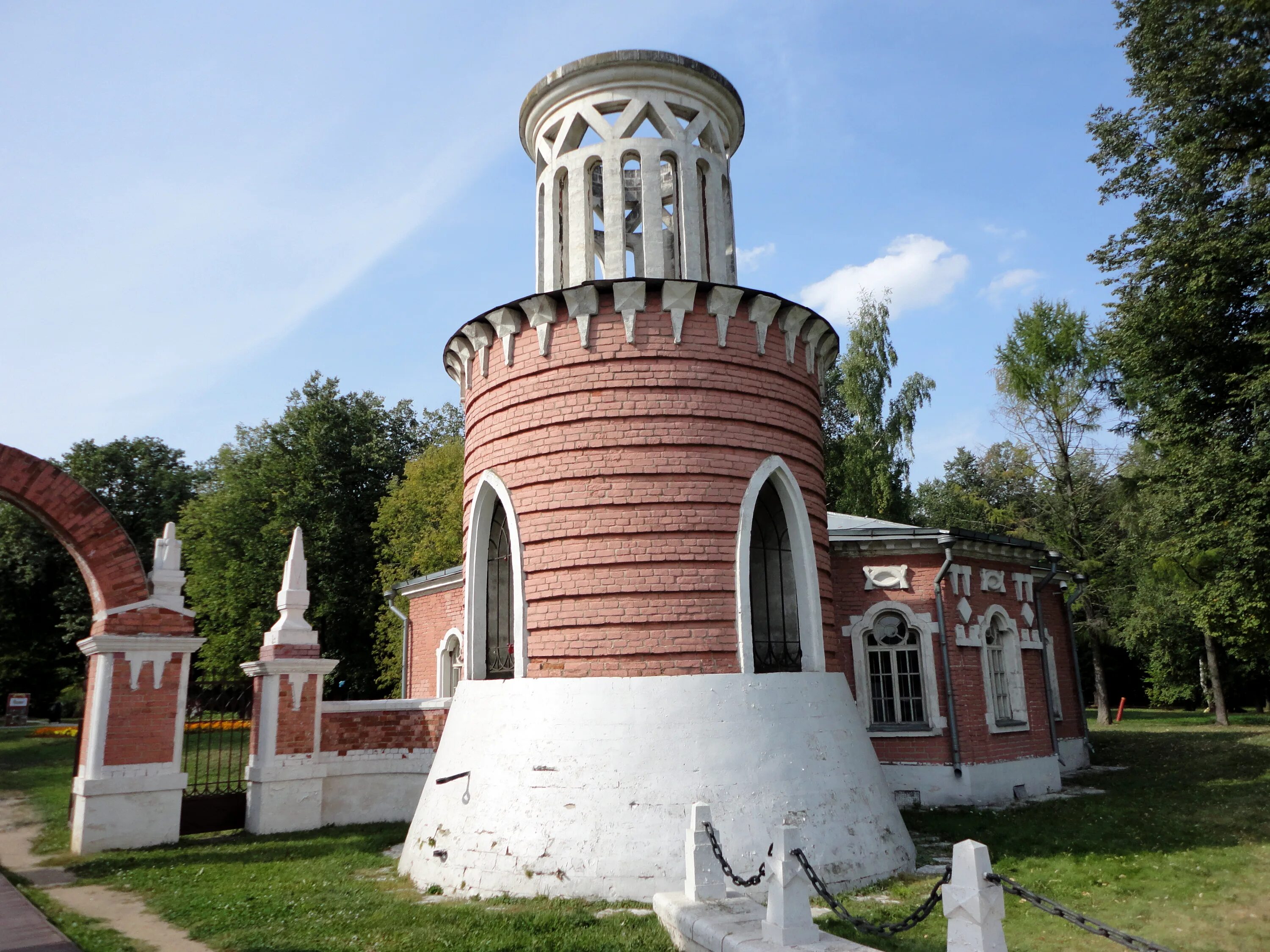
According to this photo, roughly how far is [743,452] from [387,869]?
6215mm

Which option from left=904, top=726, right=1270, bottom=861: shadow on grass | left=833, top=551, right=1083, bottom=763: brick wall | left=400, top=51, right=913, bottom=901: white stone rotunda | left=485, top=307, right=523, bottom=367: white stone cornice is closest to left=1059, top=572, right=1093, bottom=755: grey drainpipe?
Result: left=904, top=726, right=1270, bottom=861: shadow on grass

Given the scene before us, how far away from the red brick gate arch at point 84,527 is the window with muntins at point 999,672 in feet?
45.3

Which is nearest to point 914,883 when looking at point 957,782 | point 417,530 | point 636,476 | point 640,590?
point 640,590

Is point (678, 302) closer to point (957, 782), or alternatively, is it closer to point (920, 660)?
point (920, 660)

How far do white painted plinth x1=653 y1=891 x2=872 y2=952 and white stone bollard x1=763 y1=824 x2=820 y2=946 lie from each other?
40mm

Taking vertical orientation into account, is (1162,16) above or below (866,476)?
above

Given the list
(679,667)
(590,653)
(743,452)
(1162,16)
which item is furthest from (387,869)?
(1162,16)

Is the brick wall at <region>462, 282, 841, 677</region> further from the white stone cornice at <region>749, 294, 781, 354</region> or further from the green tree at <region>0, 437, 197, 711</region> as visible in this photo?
the green tree at <region>0, 437, 197, 711</region>

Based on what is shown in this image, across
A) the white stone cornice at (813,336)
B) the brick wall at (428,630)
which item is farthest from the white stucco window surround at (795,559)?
the brick wall at (428,630)

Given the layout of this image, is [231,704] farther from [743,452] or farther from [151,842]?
[743,452]

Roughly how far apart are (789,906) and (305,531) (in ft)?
99.8

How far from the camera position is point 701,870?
6664 millimetres

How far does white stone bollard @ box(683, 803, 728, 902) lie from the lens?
6.64 meters

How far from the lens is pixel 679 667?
8570 mm
